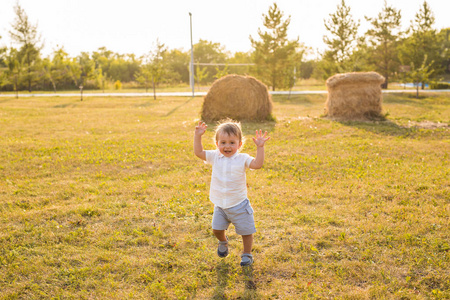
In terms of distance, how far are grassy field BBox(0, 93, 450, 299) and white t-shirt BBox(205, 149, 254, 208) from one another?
80cm

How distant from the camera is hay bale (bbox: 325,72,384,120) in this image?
15.3 meters

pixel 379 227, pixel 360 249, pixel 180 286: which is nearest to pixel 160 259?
pixel 180 286

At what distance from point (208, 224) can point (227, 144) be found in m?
1.75

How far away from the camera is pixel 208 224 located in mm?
5121

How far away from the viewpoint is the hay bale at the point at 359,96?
1527 cm

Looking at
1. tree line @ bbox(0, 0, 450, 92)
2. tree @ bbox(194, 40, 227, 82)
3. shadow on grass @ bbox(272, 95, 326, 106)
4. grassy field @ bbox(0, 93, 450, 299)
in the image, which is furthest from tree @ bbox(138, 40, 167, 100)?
tree @ bbox(194, 40, 227, 82)

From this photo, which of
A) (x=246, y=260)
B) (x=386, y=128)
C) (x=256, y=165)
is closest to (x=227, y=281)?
(x=246, y=260)

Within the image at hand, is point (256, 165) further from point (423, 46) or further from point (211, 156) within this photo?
point (423, 46)

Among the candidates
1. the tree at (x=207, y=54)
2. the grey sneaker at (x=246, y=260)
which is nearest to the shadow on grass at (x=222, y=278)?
the grey sneaker at (x=246, y=260)

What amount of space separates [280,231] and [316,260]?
31.8 inches

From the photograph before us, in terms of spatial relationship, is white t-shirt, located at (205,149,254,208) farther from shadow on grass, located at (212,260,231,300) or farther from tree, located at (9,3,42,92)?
tree, located at (9,3,42,92)

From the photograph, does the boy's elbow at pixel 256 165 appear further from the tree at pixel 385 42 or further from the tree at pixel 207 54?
the tree at pixel 207 54

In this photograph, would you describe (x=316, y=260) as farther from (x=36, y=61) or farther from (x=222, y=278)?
(x=36, y=61)

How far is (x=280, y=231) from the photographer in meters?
4.87
